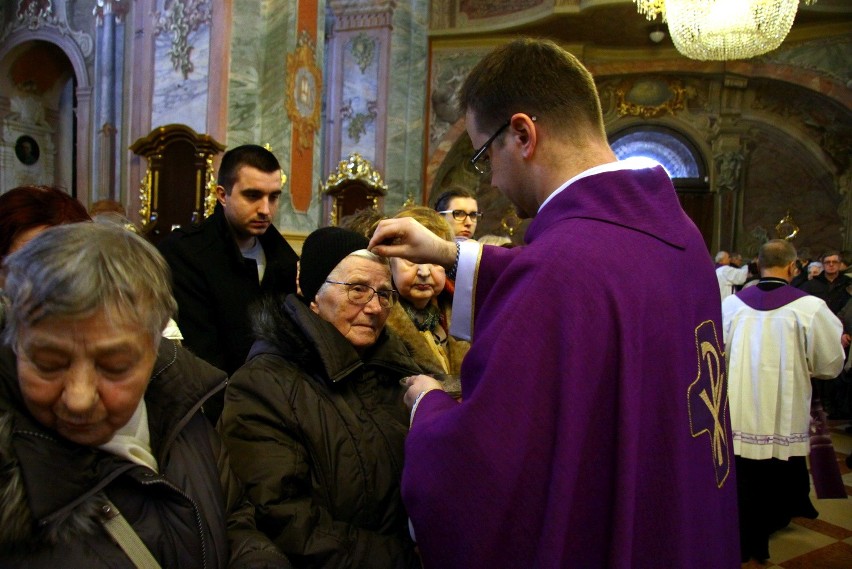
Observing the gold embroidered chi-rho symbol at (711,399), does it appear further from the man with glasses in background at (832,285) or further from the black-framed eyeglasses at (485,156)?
the man with glasses in background at (832,285)

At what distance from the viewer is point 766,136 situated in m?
13.2

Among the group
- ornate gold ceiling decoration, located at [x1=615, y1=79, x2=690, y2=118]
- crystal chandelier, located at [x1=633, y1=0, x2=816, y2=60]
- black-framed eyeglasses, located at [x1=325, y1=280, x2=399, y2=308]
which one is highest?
ornate gold ceiling decoration, located at [x1=615, y1=79, x2=690, y2=118]

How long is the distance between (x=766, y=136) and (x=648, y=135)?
224cm

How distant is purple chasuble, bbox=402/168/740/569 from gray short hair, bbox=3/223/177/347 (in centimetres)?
64

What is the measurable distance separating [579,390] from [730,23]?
8141 mm

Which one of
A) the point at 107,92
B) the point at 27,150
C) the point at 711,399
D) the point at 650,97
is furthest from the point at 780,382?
the point at 27,150

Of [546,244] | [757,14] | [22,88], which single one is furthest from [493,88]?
[22,88]

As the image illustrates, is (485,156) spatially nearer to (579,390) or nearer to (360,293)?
(360,293)

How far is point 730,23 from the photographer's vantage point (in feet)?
26.3

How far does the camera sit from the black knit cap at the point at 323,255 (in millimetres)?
2111

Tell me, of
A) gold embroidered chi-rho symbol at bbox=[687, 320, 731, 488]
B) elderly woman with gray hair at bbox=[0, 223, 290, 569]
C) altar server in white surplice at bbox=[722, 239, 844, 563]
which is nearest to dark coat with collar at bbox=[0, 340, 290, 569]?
elderly woman with gray hair at bbox=[0, 223, 290, 569]

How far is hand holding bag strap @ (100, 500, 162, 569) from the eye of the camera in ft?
3.99

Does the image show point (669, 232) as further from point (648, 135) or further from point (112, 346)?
point (648, 135)

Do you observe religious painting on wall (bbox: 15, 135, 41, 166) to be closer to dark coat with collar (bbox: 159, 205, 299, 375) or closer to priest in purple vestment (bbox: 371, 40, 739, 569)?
dark coat with collar (bbox: 159, 205, 299, 375)
